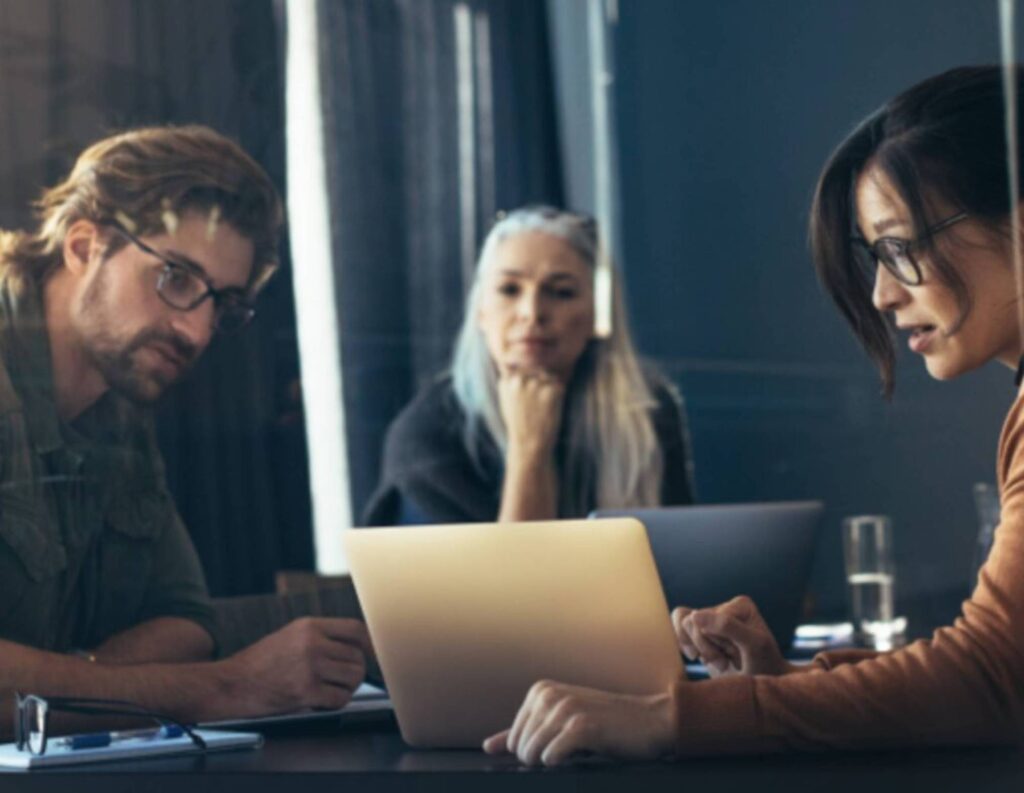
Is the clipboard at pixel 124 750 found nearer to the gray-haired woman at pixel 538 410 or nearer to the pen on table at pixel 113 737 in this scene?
the pen on table at pixel 113 737

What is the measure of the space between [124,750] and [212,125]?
1.43m

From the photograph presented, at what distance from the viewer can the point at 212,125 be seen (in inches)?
103

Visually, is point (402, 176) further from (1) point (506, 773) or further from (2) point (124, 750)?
(1) point (506, 773)

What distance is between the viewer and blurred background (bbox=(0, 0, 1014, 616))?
11.0 feet

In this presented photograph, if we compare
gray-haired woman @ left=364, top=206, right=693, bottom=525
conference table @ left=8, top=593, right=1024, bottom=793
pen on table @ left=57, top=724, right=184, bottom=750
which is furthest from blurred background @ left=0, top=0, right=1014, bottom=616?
conference table @ left=8, top=593, right=1024, bottom=793

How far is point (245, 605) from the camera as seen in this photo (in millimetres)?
2361

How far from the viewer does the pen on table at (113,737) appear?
4.54 ft

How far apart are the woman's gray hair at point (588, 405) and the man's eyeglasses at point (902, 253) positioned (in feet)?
6.10

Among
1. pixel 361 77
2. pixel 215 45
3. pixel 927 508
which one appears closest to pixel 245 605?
pixel 215 45

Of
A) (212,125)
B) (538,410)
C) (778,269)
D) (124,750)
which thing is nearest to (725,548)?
(124,750)

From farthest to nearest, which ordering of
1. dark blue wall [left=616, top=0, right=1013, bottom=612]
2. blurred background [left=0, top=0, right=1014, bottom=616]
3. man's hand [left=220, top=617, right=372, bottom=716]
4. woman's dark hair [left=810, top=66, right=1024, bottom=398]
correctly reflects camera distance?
dark blue wall [left=616, top=0, right=1013, bottom=612]
blurred background [left=0, top=0, right=1014, bottom=616]
man's hand [left=220, top=617, right=372, bottom=716]
woman's dark hair [left=810, top=66, right=1024, bottom=398]

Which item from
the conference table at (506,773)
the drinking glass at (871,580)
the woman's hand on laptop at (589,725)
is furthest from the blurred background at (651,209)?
the woman's hand on laptop at (589,725)

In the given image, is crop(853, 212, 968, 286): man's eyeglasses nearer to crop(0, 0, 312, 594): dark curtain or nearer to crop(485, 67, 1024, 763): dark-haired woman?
crop(485, 67, 1024, 763): dark-haired woman

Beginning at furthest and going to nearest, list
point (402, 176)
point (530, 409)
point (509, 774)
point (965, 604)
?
point (402, 176)
point (530, 409)
point (965, 604)
point (509, 774)
